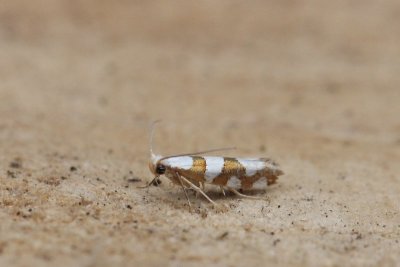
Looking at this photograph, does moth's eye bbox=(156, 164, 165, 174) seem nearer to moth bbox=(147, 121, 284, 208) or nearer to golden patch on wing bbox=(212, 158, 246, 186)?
moth bbox=(147, 121, 284, 208)

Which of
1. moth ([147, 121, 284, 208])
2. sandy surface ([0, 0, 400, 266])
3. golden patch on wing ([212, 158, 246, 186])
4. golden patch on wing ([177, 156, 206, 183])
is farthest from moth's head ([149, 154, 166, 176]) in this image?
golden patch on wing ([212, 158, 246, 186])

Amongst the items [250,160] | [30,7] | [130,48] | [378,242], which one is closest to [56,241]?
[250,160]

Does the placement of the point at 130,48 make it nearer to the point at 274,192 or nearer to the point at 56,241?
the point at 274,192

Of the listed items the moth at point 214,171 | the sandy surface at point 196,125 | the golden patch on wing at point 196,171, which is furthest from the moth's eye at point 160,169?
the sandy surface at point 196,125

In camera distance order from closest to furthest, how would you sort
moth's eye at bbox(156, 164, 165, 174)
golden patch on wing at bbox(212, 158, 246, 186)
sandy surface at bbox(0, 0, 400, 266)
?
sandy surface at bbox(0, 0, 400, 266) → moth's eye at bbox(156, 164, 165, 174) → golden patch on wing at bbox(212, 158, 246, 186)

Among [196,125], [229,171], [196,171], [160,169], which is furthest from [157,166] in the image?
[196,125]

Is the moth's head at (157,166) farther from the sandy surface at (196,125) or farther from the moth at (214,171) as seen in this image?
the sandy surface at (196,125)

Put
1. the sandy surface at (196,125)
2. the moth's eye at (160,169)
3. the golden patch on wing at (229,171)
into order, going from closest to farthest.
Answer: the sandy surface at (196,125) < the moth's eye at (160,169) < the golden patch on wing at (229,171)

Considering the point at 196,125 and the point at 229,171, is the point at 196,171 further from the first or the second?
the point at 196,125
